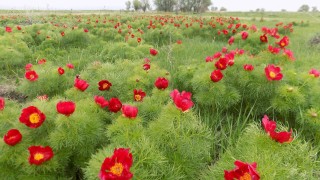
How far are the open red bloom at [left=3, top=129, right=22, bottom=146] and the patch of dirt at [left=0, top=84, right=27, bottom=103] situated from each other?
8.15 feet

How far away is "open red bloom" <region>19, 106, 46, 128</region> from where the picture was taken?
2084 mm

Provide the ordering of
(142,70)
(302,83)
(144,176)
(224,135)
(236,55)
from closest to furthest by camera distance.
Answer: (144,176) → (224,135) → (302,83) → (142,70) → (236,55)

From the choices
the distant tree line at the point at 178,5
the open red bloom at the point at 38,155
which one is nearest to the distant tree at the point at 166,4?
the distant tree line at the point at 178,5

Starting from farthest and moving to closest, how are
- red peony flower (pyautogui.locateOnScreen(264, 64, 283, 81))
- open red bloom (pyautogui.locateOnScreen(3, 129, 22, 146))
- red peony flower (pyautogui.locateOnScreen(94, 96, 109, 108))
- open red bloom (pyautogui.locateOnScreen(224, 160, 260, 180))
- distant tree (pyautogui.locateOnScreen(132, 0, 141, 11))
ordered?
distant tree (pyautogui.locateOnScreen(132, 0, 141, 11)), red peony flower (pyautogui.locateOnScreen(264, 64, 283, 81)), red peony flower (pyautogui.locateOnScreen(94, 96, 109, 108)), open red bloom (pyautogui.locateOnScreen(3, 129, 22, 146)), open red bloom (pyautogui.locateOnScreen(224, 160, 260, 180))

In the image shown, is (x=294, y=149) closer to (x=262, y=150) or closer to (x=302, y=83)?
(x=262, y=150)

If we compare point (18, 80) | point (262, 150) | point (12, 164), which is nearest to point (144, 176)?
point (262, 150)

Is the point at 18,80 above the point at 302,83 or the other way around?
the other way around

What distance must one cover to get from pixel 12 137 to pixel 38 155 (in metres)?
0.27

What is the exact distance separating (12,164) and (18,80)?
3.34 m

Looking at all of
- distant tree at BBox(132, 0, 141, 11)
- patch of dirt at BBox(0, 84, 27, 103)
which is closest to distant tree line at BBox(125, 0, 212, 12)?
distant tree at BBox(132, 0, 141, 11)

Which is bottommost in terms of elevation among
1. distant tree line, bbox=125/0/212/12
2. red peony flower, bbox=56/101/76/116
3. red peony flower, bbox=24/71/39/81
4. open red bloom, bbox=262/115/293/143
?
open red bloom, bbox=262/115/293/143

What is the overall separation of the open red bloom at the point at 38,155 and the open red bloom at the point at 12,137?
0.17 m

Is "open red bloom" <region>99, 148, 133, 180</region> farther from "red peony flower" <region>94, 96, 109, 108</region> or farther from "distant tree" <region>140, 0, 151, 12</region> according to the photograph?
"distant tree" <region>140, 0, 151, 12</region>

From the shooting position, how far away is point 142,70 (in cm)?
378
